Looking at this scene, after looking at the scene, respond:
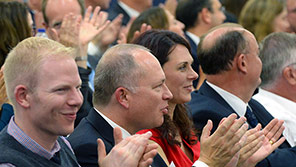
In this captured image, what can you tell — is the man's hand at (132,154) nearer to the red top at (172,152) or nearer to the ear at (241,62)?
the red top at (172,152)

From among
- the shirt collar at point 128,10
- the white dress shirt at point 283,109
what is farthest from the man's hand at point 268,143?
the shirt collar at point 128,10

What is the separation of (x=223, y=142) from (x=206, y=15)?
3.64 m

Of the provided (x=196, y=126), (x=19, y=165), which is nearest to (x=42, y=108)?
(x=19, y=165)

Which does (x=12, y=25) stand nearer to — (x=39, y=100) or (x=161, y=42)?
(x=161, y=42)

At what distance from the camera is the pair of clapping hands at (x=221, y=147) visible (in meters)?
2.09

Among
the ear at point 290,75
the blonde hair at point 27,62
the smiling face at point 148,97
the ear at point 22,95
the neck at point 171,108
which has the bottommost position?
the ear at point 290,75

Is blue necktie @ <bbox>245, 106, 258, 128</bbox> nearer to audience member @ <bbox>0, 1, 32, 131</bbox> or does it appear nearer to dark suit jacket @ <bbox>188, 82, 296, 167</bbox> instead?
dark suit jacket @ <bbox>188, 82, 296, 167</bbox>

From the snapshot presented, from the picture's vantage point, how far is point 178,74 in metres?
2.99

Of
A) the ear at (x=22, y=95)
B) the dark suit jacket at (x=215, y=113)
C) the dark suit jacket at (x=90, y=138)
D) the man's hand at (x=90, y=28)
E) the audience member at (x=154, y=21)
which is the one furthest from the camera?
the audience member at (x=154, y=21)

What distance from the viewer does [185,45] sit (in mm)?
3045

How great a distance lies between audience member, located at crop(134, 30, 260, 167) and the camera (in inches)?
111

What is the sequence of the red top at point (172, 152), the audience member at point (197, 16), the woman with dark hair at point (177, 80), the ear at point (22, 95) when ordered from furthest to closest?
1. the audience member at point (197, 16)
2. the woman with dark hair at point (177, 80)
3. the red top at point (172, 152)
4. the ear at point (22, 95)

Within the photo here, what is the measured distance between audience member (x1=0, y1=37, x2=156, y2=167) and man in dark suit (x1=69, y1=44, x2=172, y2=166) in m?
0.43

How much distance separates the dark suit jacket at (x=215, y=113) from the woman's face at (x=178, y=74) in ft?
1.01
